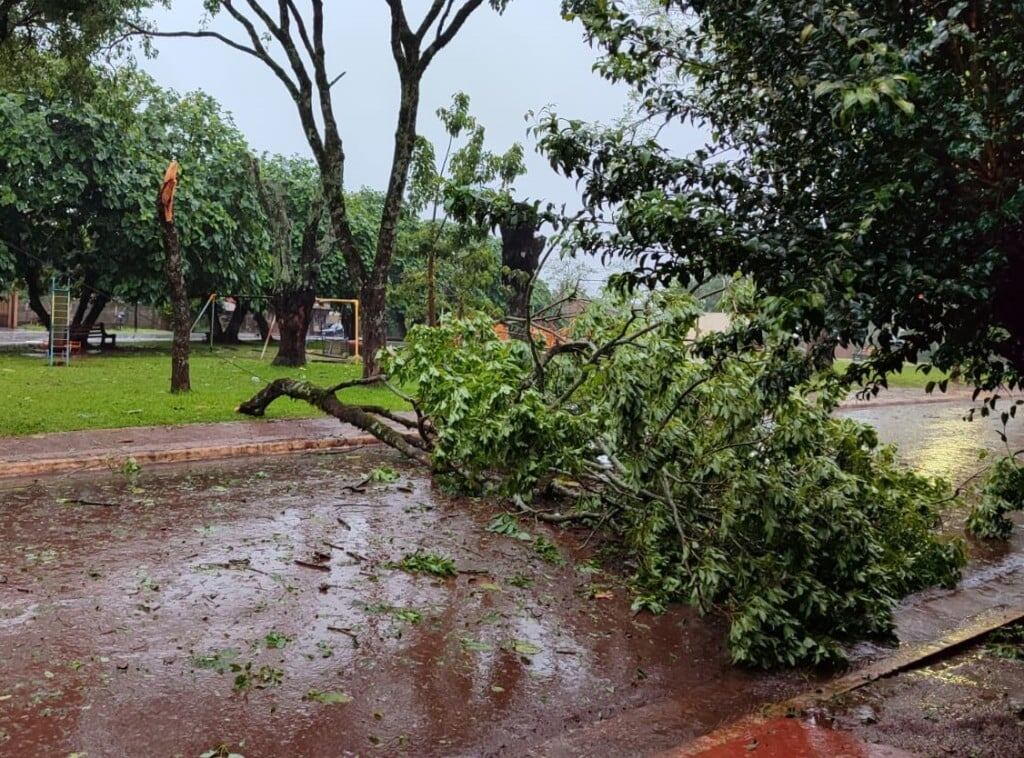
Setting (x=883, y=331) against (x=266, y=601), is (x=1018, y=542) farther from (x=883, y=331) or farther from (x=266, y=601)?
(x=266, y=601)

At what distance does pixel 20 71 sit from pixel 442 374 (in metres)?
8.85

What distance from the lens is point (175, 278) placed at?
13.2 metres

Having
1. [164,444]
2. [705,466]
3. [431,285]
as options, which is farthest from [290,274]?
[705,466]

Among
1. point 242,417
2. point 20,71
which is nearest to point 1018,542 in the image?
point 242,417

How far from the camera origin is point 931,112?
3143 mm

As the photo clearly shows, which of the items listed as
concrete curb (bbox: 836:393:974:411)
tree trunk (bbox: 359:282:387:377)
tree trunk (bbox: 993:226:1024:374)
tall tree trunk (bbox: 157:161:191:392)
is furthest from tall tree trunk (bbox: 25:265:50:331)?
tree trunk (bbox: 993:226:1024:374)

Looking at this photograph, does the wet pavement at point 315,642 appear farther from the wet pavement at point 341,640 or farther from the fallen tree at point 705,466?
the fallen tree at point 705,466

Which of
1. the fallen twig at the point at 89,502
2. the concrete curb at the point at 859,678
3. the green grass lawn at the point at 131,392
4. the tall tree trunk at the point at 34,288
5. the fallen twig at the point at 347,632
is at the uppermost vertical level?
the tall tree trunk at the point at 34,288

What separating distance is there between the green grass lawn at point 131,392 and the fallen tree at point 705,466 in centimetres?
564

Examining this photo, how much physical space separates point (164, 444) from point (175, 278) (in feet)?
13.6

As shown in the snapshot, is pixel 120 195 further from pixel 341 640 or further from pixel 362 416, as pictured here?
pixel 341 640

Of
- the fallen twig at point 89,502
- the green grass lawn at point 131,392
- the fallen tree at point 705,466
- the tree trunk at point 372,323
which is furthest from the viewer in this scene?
the tree trunk at point 372,323

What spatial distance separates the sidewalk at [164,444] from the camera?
883 cm

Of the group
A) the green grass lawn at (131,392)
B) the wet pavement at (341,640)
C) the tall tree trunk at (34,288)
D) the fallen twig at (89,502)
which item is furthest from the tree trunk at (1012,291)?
the tall tree trunk at (34,288)
